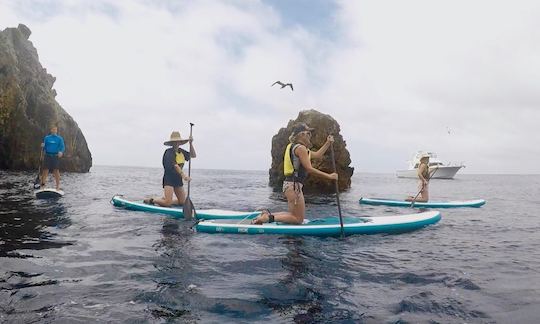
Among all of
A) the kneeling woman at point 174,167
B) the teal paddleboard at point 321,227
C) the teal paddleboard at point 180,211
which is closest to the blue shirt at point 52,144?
the teal paddleboard at point 180,211

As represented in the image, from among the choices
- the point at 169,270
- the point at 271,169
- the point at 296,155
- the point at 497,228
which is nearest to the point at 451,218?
the point at 497,228

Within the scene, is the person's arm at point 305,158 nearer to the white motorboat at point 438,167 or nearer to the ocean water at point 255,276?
the ocean water at point 255,276

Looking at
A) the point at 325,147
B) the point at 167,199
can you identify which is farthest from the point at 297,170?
the point at 167,199

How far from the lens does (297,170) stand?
9.70 meters

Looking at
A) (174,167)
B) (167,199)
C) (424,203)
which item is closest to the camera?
(174,167)

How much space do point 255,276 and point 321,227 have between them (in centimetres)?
383

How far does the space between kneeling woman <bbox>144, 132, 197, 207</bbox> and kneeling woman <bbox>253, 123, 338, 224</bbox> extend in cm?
425

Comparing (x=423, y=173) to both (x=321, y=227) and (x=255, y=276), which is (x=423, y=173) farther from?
(x=255, y=276)

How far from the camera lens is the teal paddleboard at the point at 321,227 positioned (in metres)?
9.66

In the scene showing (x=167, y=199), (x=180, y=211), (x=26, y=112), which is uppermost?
(x=26, y=112)

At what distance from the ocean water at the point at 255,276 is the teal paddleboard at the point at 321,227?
0.28 meters

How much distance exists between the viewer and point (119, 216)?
12508mm

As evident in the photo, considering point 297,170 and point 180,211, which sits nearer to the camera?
point 297,170

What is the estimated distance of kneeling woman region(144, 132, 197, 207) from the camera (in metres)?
12.8
